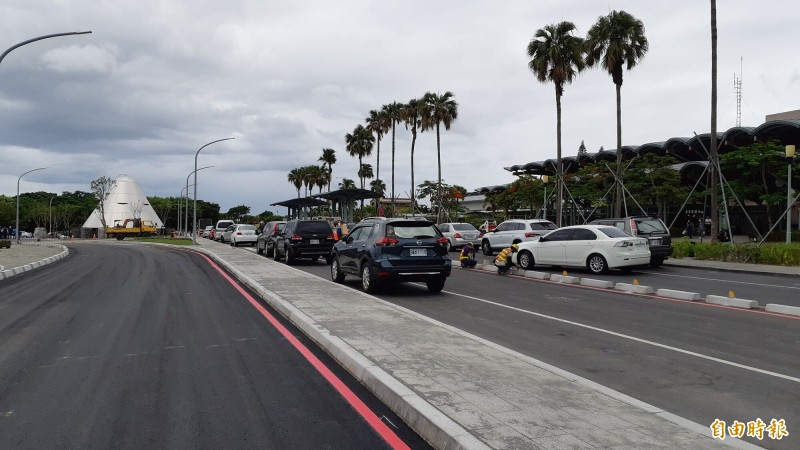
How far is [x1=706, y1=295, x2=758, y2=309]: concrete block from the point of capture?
1100cm

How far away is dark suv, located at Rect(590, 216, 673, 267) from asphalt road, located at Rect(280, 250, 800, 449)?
687cm

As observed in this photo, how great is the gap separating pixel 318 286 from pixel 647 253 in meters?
10.4

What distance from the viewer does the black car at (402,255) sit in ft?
42.2

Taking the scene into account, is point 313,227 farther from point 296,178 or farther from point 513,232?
point 296,178

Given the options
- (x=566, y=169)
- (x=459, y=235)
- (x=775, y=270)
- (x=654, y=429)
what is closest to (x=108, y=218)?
(x=566, y=169)

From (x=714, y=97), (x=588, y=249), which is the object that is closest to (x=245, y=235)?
(x=588, y=249)

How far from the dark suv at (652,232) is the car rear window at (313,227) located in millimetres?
10771

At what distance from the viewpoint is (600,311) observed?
10.8 metres

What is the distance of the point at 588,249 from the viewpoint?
58.7 ft

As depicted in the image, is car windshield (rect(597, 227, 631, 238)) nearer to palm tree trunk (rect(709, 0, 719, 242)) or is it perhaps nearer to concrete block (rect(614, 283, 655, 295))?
concrete block (rect(614, 283, 655, 295))

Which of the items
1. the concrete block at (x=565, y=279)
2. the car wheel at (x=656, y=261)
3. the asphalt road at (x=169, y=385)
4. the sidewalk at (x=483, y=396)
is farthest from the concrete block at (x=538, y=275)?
the asphalt road at (x=169, y=385)

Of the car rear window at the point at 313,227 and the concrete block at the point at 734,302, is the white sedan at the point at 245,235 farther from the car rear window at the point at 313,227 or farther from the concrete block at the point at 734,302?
the concrete block at the point at 734,302

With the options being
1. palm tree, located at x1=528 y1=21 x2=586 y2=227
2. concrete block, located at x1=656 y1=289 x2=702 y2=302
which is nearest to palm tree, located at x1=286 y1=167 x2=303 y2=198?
palm tree, located at x1=528 y1=21 x2=586 y2=227

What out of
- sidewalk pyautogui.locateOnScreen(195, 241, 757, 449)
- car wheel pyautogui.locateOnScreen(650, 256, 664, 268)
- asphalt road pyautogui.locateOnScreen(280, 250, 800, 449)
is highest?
car wheel pyautogui.locateOnScreen(650, 256, 664, 268)
